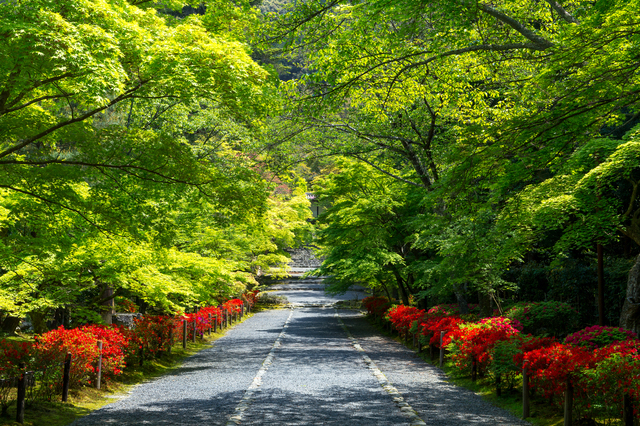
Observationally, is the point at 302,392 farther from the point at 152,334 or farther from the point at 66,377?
the point at 152,334

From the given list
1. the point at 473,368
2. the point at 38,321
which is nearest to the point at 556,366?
the point at 473,368

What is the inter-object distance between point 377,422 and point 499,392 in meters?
3.41

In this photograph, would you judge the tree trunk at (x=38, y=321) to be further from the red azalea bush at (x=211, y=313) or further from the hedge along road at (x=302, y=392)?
the red azalea bush at (x=211, y=313)

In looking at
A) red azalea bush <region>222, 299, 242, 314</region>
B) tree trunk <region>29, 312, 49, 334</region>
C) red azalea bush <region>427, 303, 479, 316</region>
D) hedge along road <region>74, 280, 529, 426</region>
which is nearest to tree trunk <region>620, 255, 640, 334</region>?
hedge along road <region>74, 280, 529, 426</region>

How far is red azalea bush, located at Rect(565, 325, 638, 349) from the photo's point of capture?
7734mm

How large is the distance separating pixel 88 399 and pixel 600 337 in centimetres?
902

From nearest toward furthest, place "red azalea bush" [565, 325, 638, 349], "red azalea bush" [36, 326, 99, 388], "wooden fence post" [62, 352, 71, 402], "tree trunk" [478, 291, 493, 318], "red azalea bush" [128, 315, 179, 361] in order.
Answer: "red azalea bush" [565, 325, 638, 349] → "wooden fence post" [62, 352, 71, 402] → "red azalea bush" [36, 326, 99, 388] → "red azalea bush" [128, 315, 179, 361] → "tree trunk" [478, 291, 493, 318]

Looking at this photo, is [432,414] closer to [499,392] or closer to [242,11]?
[499,392]

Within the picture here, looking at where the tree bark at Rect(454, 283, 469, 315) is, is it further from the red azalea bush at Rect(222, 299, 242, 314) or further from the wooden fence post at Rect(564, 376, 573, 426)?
the red azalea bush at Rect(222, 299, 242, 314)

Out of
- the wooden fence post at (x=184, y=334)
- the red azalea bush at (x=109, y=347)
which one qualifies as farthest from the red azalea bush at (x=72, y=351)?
the wooden fence post at (x=184, y=334)

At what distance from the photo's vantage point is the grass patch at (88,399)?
7.54 metres

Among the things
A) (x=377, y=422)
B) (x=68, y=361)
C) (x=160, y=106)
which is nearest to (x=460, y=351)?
(x=377, y=422)

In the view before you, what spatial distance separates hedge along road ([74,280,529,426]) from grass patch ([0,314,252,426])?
1.01 feet

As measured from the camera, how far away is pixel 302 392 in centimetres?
973
